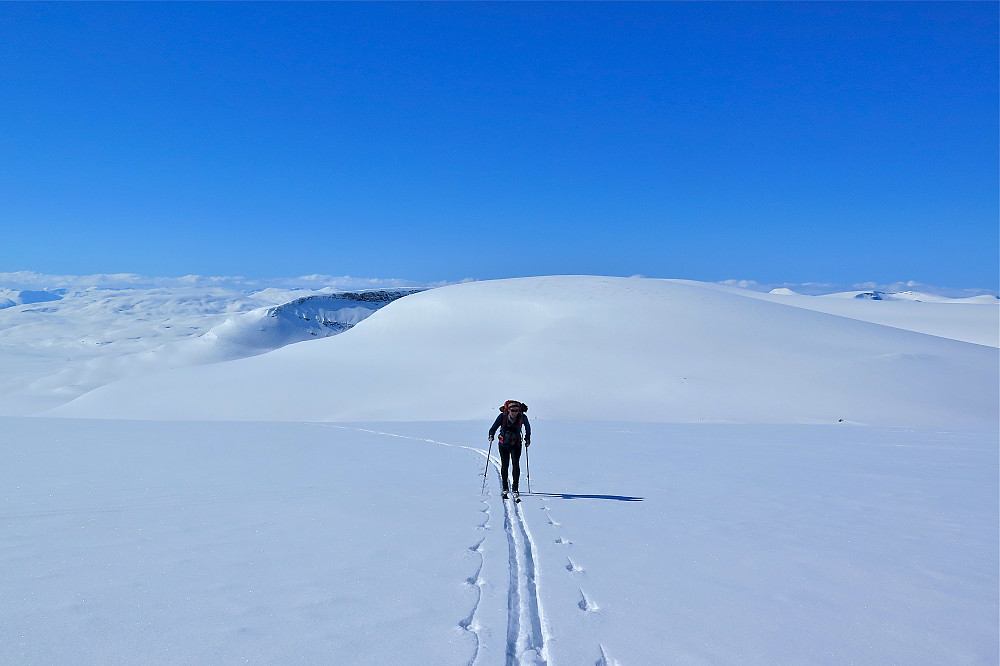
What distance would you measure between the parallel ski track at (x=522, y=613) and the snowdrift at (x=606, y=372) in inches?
835

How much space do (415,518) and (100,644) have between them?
158 inches

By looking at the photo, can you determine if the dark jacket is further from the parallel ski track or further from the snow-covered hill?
the snow-covered hill

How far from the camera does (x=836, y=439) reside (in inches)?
694

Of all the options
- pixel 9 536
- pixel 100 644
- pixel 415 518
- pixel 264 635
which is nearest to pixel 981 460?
pixel 415 518

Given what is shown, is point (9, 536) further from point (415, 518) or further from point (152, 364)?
point (152, 364)

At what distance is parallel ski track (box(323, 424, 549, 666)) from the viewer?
13.5 ft

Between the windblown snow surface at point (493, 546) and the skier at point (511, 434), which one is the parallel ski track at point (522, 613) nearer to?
the windblown snow surface at point (493, 546)

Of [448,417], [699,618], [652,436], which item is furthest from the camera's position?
[448,417]

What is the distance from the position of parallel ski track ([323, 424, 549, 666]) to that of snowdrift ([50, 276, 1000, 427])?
2120 centimetres

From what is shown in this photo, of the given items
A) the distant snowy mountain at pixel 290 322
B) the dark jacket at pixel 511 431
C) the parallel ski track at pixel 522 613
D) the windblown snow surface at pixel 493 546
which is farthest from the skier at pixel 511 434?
the distant snowy mountain at pixel 290 322

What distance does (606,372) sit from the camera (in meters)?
34.3

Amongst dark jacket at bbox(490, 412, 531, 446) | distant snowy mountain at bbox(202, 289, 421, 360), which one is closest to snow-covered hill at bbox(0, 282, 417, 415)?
distant snowy mountain at bbox(202, 289, 421, 360)

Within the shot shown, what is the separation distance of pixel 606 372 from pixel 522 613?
3022 centimetres

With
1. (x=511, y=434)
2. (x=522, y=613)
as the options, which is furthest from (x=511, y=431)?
(x=522, y=613)
